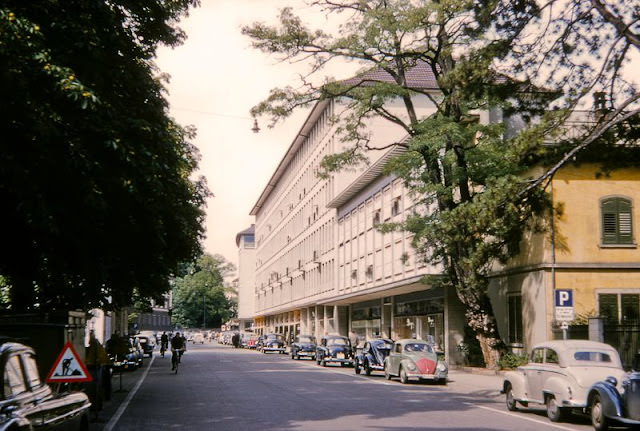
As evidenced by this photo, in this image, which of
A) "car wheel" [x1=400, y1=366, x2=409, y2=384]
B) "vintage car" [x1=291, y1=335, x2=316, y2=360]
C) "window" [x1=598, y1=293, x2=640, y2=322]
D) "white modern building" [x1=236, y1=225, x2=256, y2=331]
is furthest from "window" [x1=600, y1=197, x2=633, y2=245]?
"white modern building" [x1=236, y1=225, x2=256, y2=331]

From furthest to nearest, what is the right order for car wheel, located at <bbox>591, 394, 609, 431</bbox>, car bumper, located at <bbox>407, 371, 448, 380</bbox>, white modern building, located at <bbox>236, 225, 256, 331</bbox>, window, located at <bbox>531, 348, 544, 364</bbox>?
white modern building, located at <bbox>236, 225, 256, 331</bbox> → car bumper, located at <bbox>407, 371, 448, 380</bbox> → window, located at <bbox>531, 348, 544, 364</bbox> → car wheel, located at <bbox>591, 394, 609, 431</bbox>

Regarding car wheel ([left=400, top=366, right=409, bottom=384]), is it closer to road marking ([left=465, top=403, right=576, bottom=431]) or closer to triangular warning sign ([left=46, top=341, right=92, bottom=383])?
road marking ([left=465, top=403, right=576, bottom=431])

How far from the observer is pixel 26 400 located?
803cm

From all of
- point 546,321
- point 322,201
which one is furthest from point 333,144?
point 546,321

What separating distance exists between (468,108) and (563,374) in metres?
15.2

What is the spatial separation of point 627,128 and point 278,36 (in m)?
14.9

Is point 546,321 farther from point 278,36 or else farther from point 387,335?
point 387,335

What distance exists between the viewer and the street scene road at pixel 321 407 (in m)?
14.3

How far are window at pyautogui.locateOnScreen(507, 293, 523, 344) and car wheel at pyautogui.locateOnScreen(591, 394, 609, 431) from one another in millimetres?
17971

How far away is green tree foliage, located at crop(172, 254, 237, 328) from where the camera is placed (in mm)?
147000

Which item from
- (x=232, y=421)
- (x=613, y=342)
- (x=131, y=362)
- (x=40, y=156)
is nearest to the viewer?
(x=40, y=156)

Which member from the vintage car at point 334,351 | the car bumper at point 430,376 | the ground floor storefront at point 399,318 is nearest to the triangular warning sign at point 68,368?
the car bumper at point 430,376

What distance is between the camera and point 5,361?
7945 mm

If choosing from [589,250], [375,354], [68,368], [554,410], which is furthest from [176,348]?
[68,368]
